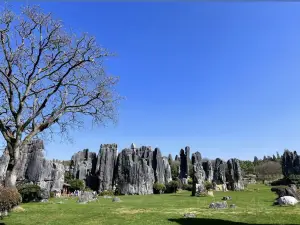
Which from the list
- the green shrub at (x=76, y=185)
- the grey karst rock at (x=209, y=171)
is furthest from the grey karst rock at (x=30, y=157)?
the grey karst rock at (x=209, y=171)

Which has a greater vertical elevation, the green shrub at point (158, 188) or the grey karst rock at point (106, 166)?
the grey karst rock at point (106, 166)

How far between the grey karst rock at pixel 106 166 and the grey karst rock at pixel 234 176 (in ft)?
99.2

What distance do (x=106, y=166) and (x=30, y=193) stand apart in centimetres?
3339

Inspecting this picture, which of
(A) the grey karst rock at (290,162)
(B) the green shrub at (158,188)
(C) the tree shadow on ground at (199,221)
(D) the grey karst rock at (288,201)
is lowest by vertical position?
(C) the tree shadow on ground at (199,221)

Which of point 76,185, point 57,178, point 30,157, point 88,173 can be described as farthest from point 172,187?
point 30,157

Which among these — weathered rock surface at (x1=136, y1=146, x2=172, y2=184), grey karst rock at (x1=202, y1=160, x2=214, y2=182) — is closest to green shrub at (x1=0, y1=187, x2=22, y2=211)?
weathered rock surface at (x1=136, y1=146, x2=172, y2=184)

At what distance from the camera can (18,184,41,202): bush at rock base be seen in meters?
45.5

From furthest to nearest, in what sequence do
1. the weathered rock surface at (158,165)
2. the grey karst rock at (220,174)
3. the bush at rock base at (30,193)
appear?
the weathered rock surface at (158,165), the grey karst rock at (220,174), the bush at rock base at (30,193)

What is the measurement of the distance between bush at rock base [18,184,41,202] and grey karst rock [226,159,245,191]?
46.4 metres

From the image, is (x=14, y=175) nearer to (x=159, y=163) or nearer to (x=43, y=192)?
(x=43, y=192)

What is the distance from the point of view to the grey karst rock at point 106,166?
246 ft

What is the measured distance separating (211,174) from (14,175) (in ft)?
267

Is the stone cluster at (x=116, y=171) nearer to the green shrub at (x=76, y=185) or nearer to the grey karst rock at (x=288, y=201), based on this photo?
the green shrub at (x=76, y=185)

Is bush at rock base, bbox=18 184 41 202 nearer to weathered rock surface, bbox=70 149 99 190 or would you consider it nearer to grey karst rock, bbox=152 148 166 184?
weathered rock surface, bbox=70 149 99 190
